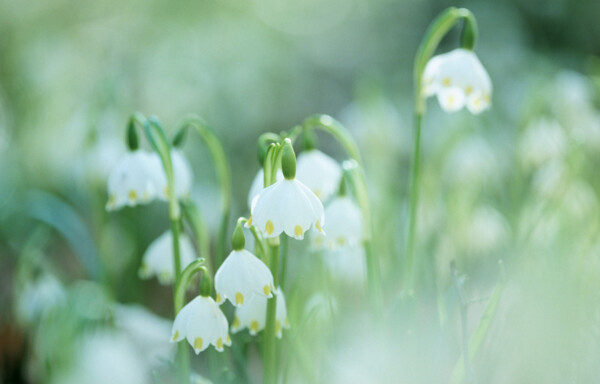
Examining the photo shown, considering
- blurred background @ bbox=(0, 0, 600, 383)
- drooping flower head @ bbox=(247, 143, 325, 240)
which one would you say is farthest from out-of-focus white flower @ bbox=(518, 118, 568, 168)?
drooping flower head @ bbox=(247, 143, 325, 240)

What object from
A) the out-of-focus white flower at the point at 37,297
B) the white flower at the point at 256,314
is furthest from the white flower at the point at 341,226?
the out-of-focus white flower at the point at 37,297

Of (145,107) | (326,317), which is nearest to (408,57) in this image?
(145,107)

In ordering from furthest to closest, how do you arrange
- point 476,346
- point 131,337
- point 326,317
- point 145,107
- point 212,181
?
point 145,107
point 212,181
point 131,337
point 326,317
point 476,346

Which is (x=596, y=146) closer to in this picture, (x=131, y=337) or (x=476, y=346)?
(x=476, y=346)

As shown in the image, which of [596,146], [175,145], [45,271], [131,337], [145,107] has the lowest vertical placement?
[131,337]

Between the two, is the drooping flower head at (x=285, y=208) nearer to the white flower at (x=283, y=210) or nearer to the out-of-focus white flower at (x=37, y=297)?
the white flower at (x=283, y=210)

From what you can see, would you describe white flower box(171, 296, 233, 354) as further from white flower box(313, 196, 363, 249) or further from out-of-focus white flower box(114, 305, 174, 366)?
out-of-focus white flower box(114, 305, 174, 366)

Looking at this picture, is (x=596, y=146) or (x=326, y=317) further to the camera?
(x=596, y=146)
